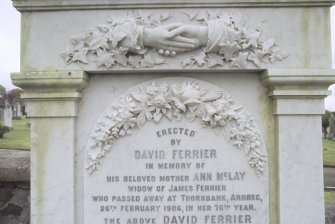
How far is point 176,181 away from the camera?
3283 millimetres

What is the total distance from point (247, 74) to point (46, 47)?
166 cm

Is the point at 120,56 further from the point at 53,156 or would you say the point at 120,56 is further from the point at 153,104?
the point at 53,156

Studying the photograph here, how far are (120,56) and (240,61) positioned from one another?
96 centimetres

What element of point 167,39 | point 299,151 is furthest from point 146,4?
point 299,151

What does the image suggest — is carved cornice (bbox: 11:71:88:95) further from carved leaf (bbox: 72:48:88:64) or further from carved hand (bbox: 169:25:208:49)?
carved hand (bbox: 169:25:208:49)

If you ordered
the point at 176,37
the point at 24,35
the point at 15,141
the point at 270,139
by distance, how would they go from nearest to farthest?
1. the point at 176,37
2. the point at 24,35
3. the point at 270,139
4. the point at 15,141

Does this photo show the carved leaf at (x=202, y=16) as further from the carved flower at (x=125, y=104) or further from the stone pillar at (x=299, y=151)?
the carved flower at (x=125, y=104)

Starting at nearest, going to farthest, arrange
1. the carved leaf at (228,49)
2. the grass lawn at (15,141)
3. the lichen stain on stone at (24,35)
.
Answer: the carved leaf at (228,49), the lichen stain on stone at (24,35), the grass lawn at (15,141)

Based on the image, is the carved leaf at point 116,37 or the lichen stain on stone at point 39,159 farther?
the lichen stain on stone at point 39,159

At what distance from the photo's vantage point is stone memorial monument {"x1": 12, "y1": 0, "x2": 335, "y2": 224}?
318 centimetres

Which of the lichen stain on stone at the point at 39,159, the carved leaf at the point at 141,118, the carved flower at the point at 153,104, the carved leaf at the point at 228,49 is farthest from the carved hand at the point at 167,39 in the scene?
the lichen stain on stone at the point at 39,159

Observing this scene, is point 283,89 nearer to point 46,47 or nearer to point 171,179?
point 171,179

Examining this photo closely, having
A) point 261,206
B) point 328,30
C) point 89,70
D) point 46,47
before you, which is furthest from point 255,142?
point 46,47

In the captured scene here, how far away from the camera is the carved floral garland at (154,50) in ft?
10.4
